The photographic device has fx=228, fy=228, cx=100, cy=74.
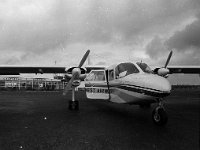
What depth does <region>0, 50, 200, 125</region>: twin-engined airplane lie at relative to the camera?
28.0 ft

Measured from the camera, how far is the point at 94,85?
49.2 feet

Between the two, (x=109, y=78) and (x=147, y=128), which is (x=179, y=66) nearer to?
(x=109, y=78)

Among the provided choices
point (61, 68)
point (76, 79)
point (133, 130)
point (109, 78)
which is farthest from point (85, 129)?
point (61, 68)

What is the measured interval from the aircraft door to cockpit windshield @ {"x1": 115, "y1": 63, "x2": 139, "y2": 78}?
1.88m

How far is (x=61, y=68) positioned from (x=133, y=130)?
1025 centimetres

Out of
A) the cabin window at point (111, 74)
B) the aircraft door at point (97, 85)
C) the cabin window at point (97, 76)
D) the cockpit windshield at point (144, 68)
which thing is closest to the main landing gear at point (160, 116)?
the cockpit windshield at point (144, 68)

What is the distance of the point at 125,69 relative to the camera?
1114 centimetres

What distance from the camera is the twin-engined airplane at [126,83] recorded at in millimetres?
8547

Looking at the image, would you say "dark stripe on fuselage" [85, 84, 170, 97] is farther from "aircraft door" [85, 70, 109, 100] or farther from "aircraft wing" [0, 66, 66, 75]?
"aircraft wing" [0, 66, 66, 75]

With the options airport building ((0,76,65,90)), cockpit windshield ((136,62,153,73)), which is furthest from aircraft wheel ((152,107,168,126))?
airport building ((0,76,65,90))

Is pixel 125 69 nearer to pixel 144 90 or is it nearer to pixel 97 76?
pixel 144 90

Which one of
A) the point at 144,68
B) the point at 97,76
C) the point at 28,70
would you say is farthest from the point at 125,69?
the point at 28,70

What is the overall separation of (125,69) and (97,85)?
3868 mm

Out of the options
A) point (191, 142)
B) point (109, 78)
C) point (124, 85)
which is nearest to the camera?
point (191, 142)
